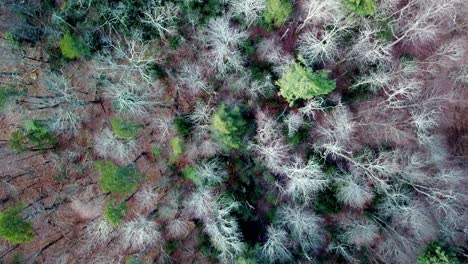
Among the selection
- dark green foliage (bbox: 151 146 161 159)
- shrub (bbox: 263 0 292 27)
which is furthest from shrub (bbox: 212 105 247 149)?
shrub (bbox: 263 0 292 27)

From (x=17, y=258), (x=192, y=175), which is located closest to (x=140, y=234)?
(x=192, y=175)

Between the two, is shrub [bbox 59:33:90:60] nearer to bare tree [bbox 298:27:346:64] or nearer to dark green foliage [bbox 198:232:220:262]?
bare tree [bbox 298:27:346:64]

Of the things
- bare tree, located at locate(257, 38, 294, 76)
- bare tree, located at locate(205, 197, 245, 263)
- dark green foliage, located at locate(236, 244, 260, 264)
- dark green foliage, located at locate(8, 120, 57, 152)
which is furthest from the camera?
bare tree, located at locate(257, 38, 294, 76)

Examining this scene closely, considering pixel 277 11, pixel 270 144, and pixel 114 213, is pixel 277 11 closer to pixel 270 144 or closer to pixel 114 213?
pixel 270 144

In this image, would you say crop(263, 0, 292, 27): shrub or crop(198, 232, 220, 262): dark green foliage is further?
crop(198, 232, 220, 262): dark green foliage

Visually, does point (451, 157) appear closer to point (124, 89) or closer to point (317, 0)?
point (317, 0)

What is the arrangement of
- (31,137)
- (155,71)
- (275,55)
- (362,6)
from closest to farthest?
1. (362,6)
2. (31,137)
3. (275,55)
4. (155,71)

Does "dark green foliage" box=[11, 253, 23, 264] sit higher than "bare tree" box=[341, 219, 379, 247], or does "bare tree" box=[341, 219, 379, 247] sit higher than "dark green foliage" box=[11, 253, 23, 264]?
"bare tree" box=[341, 219, 379, 247]
